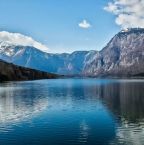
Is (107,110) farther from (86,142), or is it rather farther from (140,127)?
(86,142)

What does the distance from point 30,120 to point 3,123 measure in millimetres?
6947

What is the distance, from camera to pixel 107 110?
332 feet

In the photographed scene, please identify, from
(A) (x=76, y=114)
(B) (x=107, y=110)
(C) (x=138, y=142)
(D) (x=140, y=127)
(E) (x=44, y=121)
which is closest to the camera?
(C) (x=138, y=142)

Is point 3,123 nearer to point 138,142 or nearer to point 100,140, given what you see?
point 100,140

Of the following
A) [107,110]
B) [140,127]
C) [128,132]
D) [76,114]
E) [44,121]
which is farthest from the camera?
[107,110]

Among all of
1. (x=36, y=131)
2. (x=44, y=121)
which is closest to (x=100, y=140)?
(x=36, y=131)

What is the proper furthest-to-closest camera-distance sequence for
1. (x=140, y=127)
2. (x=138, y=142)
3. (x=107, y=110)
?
(x=107, y=110)
(x=140, y=127)
(x=138, y=142)

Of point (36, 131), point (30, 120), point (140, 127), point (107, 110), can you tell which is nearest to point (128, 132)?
point (140, 127)

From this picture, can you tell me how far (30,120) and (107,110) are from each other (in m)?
29.7

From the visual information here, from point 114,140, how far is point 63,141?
343 inches

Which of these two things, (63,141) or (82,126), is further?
(82,126)

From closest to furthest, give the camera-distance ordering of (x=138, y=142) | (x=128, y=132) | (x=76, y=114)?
(x=138, y=142) → (x=128, y=132) → (x=76, y=114)

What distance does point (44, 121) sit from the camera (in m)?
78.7

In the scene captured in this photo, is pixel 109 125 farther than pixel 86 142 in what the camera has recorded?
Yes
